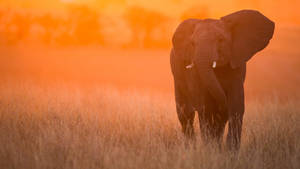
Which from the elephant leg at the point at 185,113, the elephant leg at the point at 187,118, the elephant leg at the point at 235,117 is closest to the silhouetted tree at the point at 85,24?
the elephant leg at the point at 185,113

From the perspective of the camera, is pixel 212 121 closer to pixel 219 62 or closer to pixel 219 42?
pixel 219 62

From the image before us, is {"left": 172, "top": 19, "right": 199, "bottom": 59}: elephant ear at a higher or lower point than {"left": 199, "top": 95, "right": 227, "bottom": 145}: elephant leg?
higher

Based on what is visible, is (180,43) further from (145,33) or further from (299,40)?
(299,40)

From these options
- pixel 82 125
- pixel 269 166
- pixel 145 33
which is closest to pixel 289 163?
pixel 269 166

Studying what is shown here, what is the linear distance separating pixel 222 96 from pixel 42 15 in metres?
44.8

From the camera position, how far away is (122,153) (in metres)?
5.04

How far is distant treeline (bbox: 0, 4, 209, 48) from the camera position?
41.3 metres

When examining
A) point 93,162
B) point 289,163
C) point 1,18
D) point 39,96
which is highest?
point 1,18

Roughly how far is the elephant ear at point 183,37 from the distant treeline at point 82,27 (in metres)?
34.5

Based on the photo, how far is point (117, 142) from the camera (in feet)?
18.0

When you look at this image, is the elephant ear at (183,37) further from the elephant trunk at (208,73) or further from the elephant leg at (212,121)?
the elephant leg at (212,121)

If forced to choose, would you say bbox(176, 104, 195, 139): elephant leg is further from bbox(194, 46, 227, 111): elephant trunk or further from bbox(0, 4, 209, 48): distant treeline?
bbox(0, 4, 209, 48): distant treeline

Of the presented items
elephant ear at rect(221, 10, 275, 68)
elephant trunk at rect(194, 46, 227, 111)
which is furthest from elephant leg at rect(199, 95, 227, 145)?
elephant ear at rect(221, 10, 275, 68)

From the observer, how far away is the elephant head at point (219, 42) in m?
5.38
